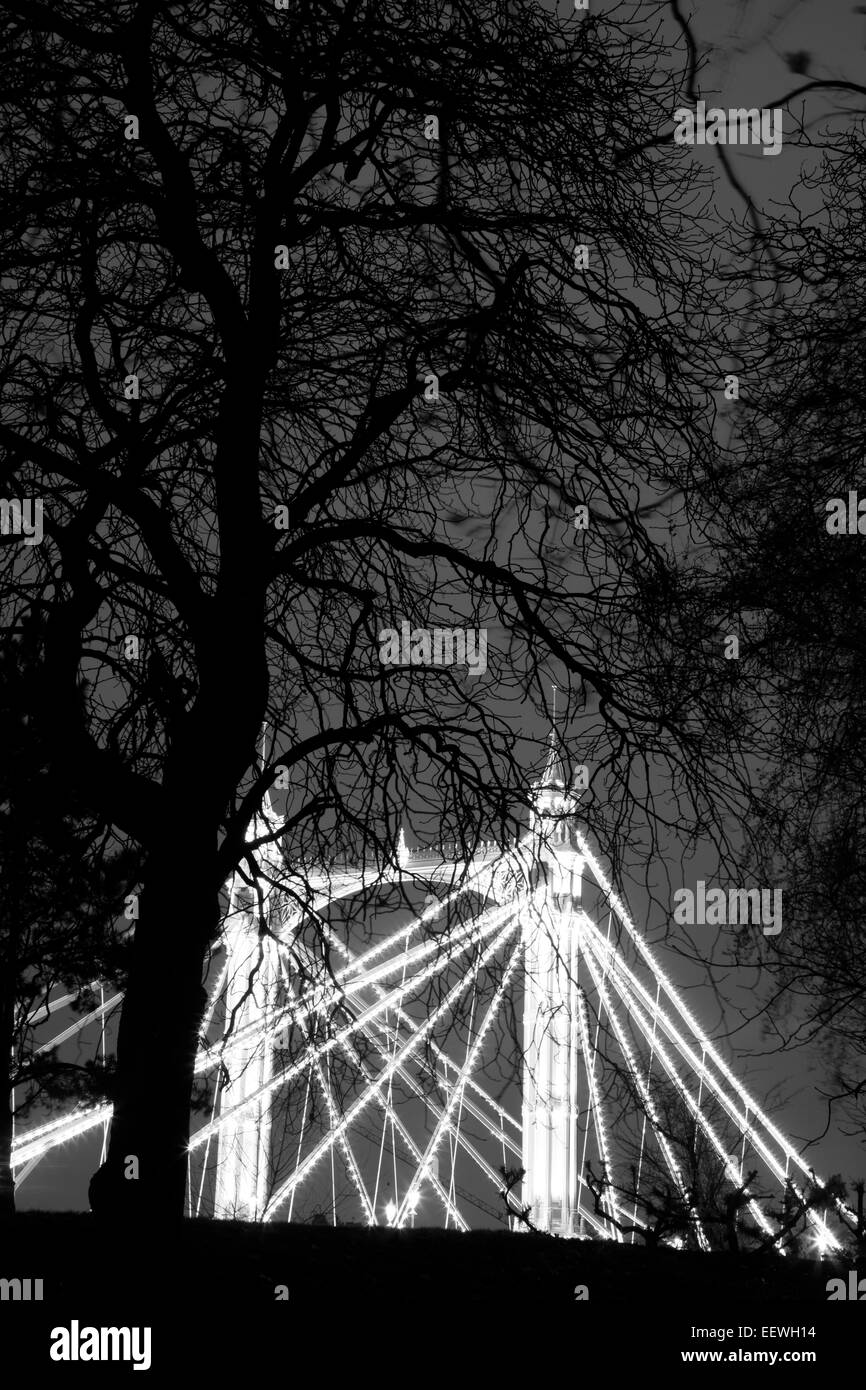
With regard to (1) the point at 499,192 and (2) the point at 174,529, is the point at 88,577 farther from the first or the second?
(1) the point at 499,192

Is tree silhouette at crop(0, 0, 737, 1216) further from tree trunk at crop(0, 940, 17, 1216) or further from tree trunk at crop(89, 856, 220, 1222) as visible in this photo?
tree trunk at crop(0, 940, 17, 1216)

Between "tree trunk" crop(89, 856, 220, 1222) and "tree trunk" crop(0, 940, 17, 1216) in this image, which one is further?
"tree trunk" crop(0, 940, 17, 1216)

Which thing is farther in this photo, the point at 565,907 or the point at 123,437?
the point at 565,907

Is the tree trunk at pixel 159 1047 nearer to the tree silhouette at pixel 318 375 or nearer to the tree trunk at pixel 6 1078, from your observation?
the tree silhouette at pixel 318 375

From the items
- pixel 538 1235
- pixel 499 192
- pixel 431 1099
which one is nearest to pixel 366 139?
pixel 499 192

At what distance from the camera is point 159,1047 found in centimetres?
505

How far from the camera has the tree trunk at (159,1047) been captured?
4984mm

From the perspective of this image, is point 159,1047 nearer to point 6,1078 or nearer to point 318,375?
point 318,375

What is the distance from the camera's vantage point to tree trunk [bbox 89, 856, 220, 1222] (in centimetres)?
498

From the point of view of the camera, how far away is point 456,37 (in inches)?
199

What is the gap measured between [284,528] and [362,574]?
753 mm

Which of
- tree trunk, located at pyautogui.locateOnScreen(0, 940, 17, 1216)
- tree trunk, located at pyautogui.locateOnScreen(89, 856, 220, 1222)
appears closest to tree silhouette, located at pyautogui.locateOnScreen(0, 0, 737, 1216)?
tree trunk, located at pyautogui.locateOnScreen(89, 856, 220, 1222)

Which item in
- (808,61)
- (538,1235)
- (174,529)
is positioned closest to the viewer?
(808,61)
